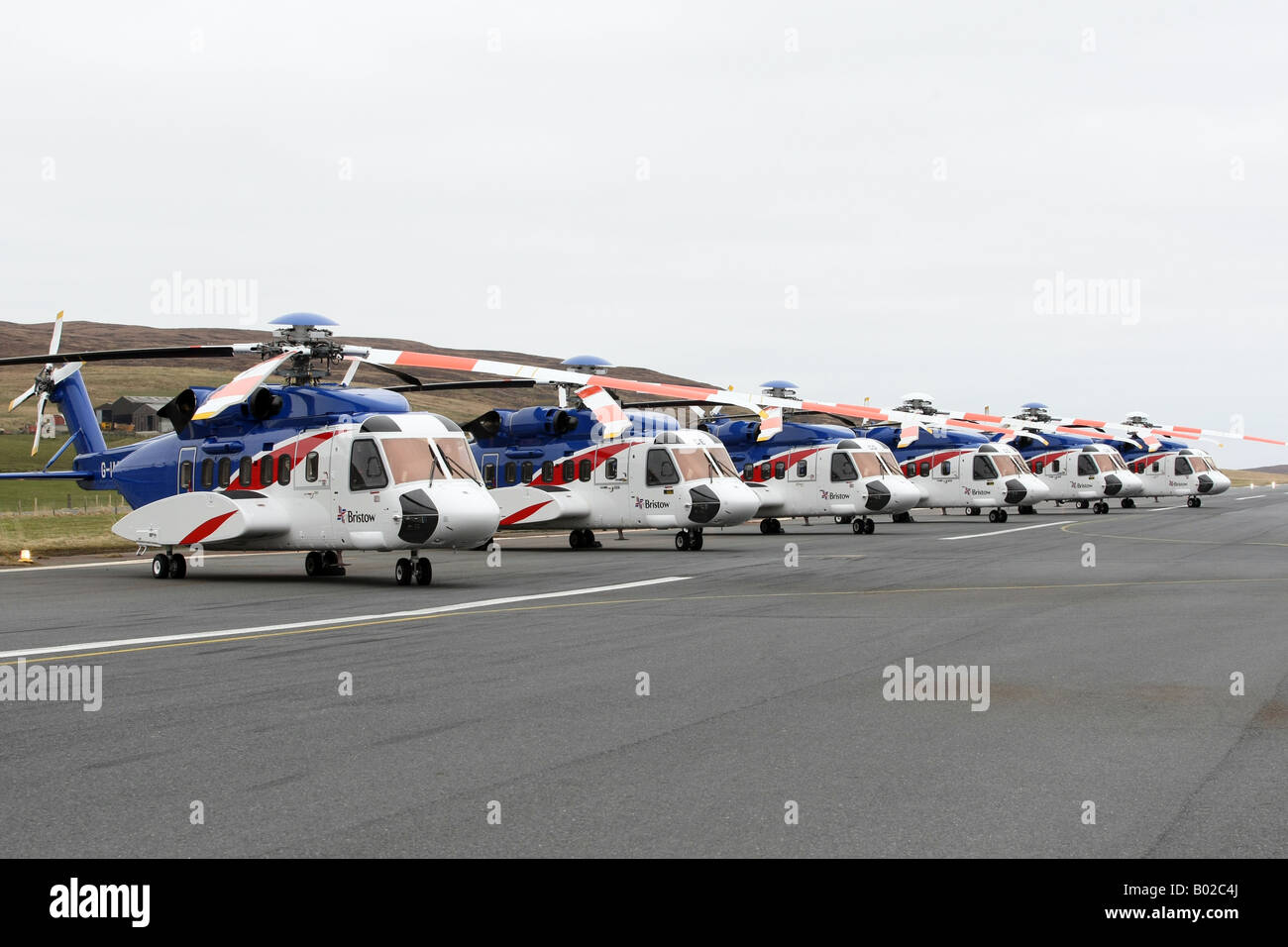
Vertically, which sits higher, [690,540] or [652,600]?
[652,600]

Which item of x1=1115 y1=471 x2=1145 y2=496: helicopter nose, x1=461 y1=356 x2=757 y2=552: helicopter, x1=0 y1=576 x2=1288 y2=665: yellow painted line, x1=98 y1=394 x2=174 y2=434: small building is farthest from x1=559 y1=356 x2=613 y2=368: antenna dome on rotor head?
x1=98 y1=394 x2=174 y2=434: small building

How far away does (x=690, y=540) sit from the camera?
3022cm

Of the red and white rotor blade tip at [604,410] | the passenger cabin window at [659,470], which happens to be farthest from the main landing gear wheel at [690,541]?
the red and white rotor blade tip at [604,410]

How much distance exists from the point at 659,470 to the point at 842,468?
9.49m

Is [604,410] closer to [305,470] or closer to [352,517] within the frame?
[305,470]

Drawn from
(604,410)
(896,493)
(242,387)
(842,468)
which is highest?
(242,387)

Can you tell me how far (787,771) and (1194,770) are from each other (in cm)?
224

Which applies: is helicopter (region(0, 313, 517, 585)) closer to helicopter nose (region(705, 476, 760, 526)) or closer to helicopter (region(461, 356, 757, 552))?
helicopter (region(461, 356, 757, 552))

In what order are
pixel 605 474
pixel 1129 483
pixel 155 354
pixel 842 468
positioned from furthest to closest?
pixel 1129 483, pixel 842 468, pixel 605 474, pixel 155 354

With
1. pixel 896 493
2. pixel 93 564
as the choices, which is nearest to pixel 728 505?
pixel 896 493

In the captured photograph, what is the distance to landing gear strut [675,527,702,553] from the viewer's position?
1185 inches

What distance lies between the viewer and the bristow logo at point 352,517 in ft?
65.8

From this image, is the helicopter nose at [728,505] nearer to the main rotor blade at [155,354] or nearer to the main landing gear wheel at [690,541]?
the main landing gear wheel at [690,541]
